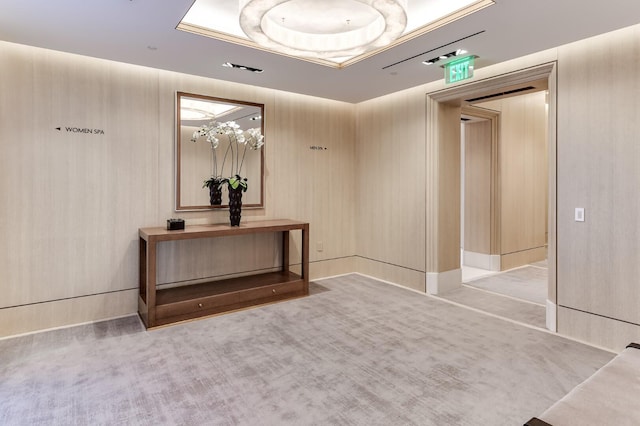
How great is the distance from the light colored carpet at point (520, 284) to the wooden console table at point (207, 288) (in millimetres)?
2685

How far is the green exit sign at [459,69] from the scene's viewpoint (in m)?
3.85

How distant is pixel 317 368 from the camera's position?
9.71 ft

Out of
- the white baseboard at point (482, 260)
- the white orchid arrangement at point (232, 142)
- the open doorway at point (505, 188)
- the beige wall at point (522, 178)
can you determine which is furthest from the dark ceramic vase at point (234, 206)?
the white baseboard at point (482, 260)

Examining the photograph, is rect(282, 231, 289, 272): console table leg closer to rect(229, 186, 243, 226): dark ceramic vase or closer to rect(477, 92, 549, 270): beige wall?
rect(229, 186, 243, 226): dark ceramic vase

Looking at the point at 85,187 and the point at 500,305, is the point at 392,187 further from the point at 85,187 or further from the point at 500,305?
the point at 85,187

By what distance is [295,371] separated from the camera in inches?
115

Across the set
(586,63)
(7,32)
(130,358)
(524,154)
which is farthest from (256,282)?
(524,154)

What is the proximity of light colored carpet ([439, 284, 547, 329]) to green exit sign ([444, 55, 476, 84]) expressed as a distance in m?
2.64

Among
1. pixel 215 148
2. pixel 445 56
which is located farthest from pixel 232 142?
pixel 445 56

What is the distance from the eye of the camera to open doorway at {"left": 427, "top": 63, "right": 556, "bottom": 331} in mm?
3734

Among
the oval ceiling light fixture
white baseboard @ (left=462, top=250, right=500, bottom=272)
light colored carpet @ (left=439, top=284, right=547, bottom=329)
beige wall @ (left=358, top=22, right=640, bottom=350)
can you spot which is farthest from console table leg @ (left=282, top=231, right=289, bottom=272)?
white baseboard @ (left=462, top=250, right=500, bottom=272)

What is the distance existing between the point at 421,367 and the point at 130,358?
7.90 ft

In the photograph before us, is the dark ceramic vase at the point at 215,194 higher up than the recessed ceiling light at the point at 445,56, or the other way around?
the recessed ceiling light at the point at 445,56

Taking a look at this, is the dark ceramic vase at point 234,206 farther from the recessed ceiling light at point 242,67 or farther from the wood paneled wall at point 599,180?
the wood paneled wall at point 599,180
